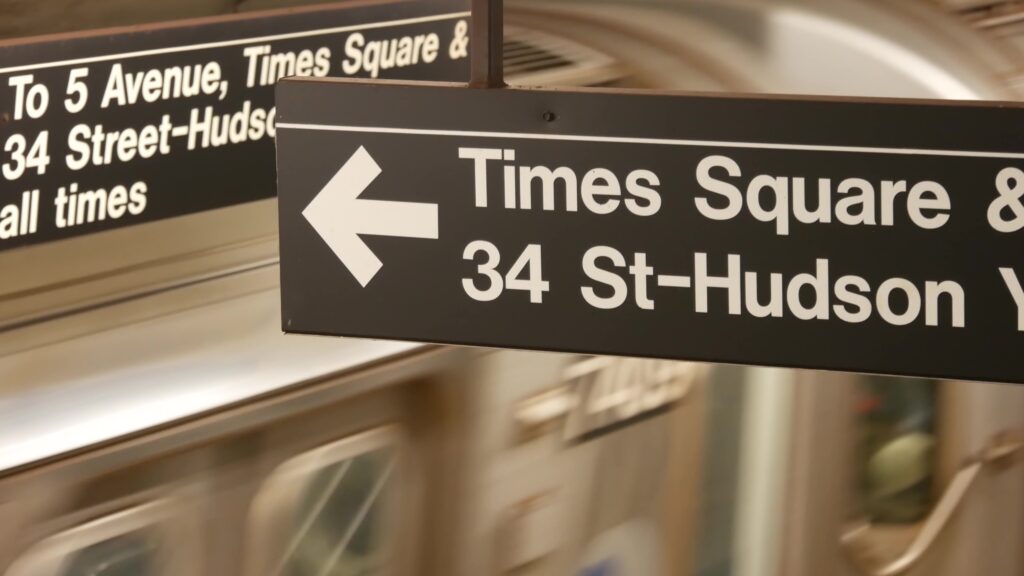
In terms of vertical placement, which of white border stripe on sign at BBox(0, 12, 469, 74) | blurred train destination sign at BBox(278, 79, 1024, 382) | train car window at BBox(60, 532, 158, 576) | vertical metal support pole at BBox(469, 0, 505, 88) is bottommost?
train car window at BBox(60, 532, 158, 576)

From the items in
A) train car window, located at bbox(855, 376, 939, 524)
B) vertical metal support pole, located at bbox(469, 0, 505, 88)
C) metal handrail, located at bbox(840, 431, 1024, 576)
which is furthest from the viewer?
metal handrail, located at bbox(840, 431, 1024, 576)

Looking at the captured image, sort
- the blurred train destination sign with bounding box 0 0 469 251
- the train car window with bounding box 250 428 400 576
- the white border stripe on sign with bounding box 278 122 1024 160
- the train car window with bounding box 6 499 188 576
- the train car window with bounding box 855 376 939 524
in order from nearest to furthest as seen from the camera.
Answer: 1. the white border stripe on sign with bounding box 278 122 1024 160
2. the train car window with bounding box 6 499 188 576
3. the blurred train destination sign with bounding box 0 0 469 251
4. the train car window with bounding box 250 428 400 576
5. the train car window with bounding box 855 376 939 524

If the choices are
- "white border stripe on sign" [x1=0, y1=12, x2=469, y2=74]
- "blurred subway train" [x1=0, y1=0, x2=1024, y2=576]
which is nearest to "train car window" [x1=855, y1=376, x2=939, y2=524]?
"blurred subway train" [x1=0, y1=0, x2=1024, y2=576]

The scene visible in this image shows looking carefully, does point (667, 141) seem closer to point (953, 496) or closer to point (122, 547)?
point (122, 547)

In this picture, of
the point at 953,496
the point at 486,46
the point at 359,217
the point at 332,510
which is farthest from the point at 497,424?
the point at 953,496

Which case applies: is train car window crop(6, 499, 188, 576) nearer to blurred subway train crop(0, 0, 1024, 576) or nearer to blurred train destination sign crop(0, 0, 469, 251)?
blurred subway train crop(0, 0, 1024, 576)

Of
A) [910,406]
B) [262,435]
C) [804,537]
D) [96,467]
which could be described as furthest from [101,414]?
[910,406]

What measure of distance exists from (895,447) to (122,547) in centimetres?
247

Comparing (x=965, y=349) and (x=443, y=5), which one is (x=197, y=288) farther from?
(x=965, y=349)

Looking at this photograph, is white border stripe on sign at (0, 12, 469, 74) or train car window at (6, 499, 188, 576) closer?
train car window at (6, 499, 188, 576)

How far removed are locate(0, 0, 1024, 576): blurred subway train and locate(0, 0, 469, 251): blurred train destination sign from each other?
58 mm

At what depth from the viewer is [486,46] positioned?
1949mm

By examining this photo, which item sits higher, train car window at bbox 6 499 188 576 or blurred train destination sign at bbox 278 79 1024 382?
blurred train destination sign at bbox 278 79 1024 382

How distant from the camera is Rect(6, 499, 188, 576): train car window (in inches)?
87.4
